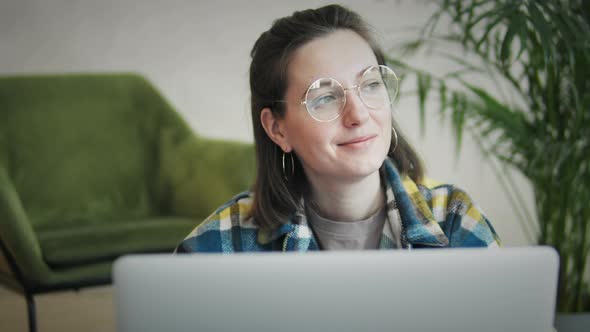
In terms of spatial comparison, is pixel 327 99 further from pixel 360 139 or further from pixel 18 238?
pixel 18 238

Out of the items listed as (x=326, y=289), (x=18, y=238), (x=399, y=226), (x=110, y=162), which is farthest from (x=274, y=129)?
(x=110, y=162)

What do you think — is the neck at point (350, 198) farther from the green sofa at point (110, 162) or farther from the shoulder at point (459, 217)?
the green sofa at point (110, 162)

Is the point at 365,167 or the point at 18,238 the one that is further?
the point at 18,238

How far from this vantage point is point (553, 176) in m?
1.75

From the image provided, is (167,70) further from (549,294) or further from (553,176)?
(549,294)

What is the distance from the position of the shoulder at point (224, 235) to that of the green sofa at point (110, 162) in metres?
0.99

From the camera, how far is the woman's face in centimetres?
102

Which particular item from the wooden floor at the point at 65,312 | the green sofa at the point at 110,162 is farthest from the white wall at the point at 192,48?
the wooden floor at the point at 65,312

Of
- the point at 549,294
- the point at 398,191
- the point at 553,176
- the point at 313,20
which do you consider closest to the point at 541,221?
the point at 553,176

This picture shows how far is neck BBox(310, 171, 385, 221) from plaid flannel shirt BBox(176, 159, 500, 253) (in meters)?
0.03

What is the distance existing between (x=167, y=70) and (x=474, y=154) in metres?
1.72

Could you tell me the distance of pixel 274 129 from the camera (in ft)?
3.85

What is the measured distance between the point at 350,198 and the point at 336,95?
195 millimetres

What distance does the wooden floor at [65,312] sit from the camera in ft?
7.49
